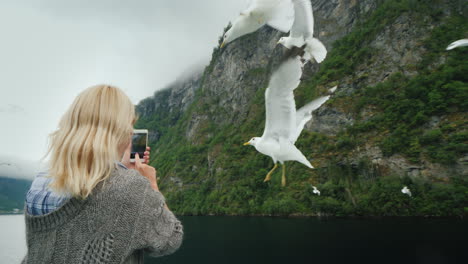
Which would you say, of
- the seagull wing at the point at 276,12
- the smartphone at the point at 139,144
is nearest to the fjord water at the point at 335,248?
the seagull wing at the point at 276,12

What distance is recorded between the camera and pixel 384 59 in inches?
1766

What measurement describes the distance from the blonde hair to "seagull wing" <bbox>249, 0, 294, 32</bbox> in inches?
95.2

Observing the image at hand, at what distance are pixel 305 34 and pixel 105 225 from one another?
2910mm

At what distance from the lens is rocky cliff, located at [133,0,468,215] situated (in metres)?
34.4

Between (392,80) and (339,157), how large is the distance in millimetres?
13405

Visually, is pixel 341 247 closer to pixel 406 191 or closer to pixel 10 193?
pixel 406 191

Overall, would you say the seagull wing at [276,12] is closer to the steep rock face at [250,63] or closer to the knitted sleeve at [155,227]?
the knitted sleeve at [155,227]

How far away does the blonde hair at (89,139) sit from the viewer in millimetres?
972

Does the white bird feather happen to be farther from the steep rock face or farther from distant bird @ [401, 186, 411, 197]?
the steep rock face

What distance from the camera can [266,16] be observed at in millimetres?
3230

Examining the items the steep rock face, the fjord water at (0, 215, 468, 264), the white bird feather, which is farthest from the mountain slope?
the white bird feather

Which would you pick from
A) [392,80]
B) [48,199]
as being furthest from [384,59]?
[48,199]

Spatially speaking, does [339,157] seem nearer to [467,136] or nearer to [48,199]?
[467,136]

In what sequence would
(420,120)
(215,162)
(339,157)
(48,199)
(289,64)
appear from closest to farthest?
1. (48,199)
2. (289,64)
3. (420,120)
4. (339,157)
5. (215,162)
